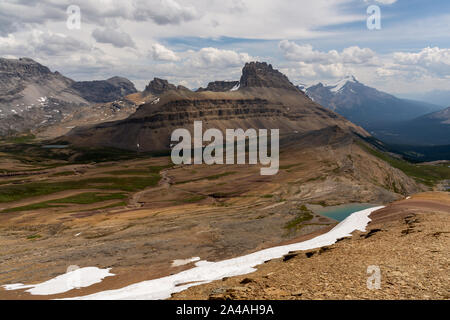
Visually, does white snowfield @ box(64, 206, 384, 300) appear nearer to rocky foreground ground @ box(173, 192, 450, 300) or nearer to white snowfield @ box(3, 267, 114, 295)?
rocky foreground ground @ box(173, 192, 450, 300)

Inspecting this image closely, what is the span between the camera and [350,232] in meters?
57.6

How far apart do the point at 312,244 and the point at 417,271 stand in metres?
28.4

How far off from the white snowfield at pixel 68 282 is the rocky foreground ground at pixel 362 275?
68.8 feet

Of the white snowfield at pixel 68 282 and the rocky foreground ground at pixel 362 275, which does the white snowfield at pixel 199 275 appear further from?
the white snowfield at pixel 68 282

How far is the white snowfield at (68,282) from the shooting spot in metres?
40.5

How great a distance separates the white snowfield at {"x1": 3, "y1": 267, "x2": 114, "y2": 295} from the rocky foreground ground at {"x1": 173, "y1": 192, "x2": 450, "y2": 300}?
21.0m

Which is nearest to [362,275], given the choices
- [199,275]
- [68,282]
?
[199,275]

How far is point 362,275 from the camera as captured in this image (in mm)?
25625

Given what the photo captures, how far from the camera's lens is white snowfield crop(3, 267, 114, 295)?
40531 millimetres

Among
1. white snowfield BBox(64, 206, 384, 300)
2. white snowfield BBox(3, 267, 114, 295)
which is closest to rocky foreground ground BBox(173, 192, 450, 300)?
white snowfield BBox(64, 206, 384, 300)

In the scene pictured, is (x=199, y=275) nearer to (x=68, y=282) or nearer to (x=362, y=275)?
(x=68, y=282)

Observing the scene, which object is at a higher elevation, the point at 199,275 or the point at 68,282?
the point at 199,275

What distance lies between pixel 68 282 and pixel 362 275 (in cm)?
3842
